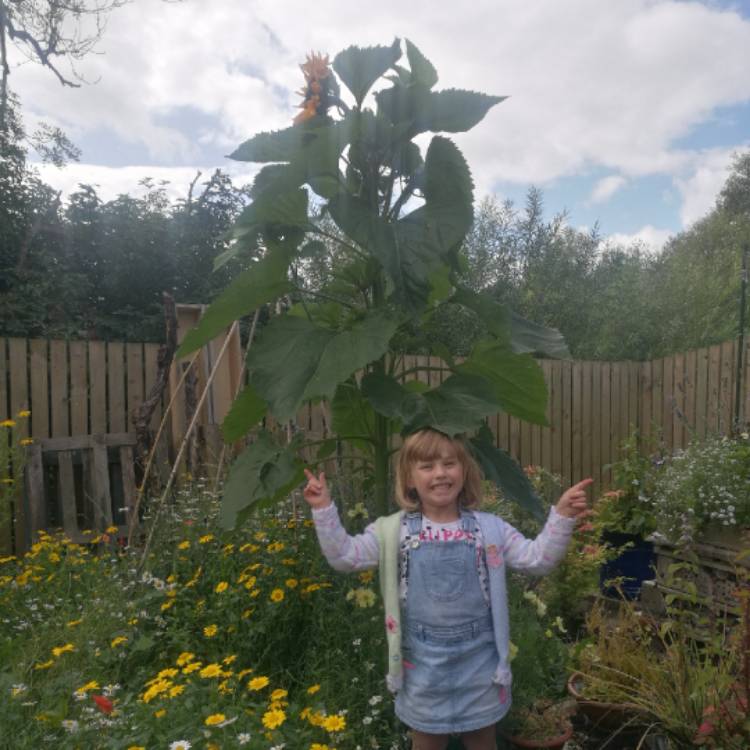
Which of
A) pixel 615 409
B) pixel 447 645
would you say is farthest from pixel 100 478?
pixel 615 409

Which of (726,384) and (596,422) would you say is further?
(596,422)

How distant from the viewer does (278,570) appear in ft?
8.30

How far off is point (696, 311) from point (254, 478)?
8.54 m

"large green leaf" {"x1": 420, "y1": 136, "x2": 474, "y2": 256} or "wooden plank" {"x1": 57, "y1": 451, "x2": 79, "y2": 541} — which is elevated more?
"large green leaf" {"x1": 420, "y1": 136, "x2": 474, "y2": 256}

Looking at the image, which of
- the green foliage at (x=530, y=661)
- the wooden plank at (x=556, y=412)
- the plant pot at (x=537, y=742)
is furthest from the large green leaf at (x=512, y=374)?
the wooden plank at (x=556, y=412)

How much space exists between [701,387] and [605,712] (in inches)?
190

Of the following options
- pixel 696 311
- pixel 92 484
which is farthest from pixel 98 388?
pixel 696 311

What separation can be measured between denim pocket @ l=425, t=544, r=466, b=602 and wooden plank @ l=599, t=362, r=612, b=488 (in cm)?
554

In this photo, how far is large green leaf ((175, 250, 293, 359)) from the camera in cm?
180

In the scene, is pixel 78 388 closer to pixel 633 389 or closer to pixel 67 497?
pixel 67 497

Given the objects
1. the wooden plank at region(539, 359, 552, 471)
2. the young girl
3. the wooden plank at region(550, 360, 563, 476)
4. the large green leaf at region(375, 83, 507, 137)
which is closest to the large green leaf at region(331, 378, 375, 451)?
the young girl

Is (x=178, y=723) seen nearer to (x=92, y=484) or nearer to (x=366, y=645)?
(x=366, y=645)

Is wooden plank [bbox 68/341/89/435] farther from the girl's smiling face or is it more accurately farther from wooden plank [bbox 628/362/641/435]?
wooden plank [bbox 628/362/641/435]

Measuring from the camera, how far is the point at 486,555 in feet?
5.77
